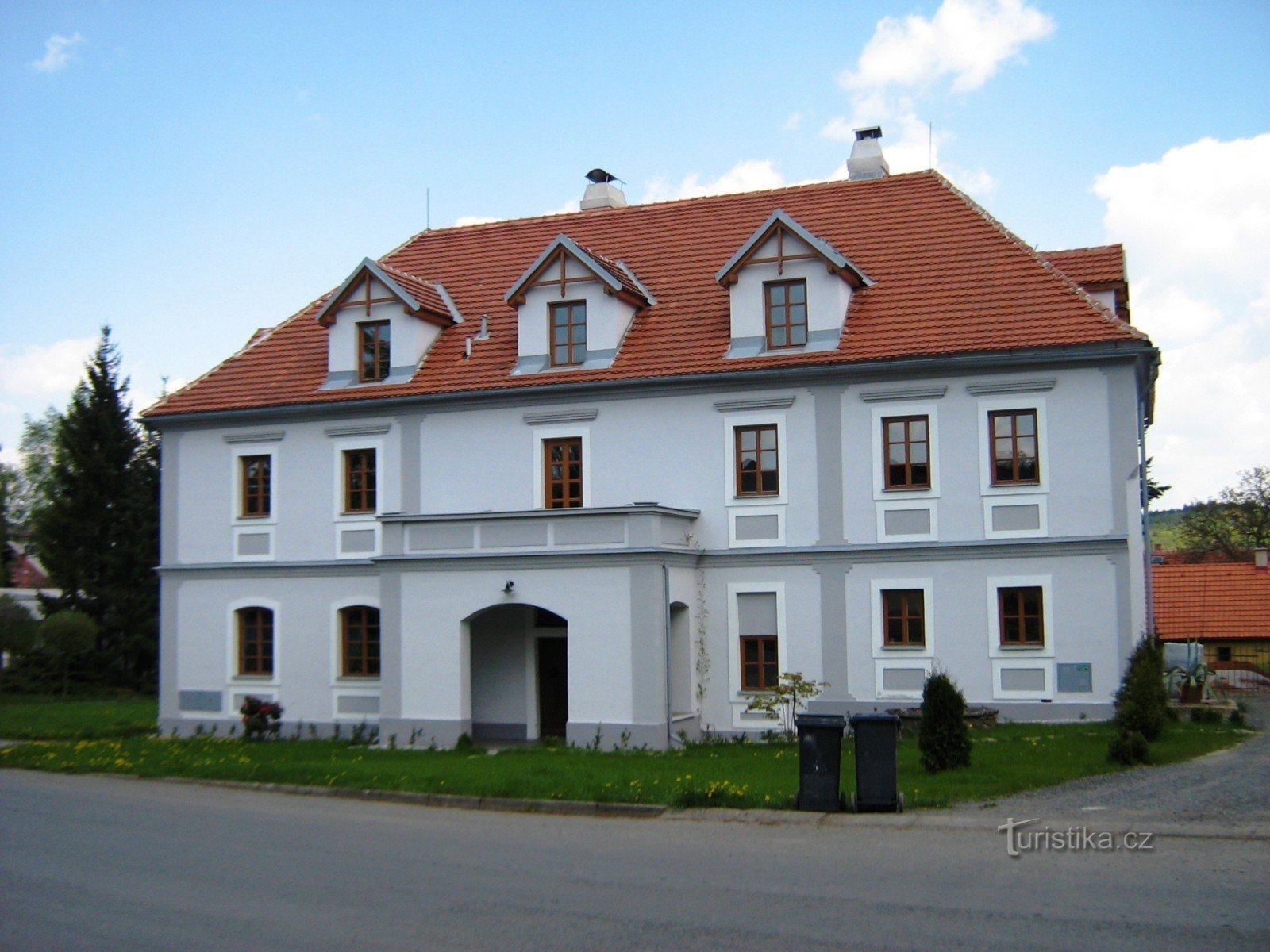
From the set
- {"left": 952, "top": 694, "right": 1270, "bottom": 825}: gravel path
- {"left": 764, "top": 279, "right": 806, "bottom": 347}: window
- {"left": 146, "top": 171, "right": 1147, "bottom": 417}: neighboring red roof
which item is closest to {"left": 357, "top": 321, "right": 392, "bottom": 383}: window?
{"left": 146, "top": 171, "right": 1147, "bottom": 417}: neighboring red roof

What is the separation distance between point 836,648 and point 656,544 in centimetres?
394

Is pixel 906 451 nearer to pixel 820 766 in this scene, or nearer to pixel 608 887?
pixel 820 766

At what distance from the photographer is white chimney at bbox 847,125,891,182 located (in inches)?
1150

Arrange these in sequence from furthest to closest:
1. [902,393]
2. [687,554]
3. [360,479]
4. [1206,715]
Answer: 1. [360,479]
2. [687,554]
3. [902,393]
4. [1206,715]

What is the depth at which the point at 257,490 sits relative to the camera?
91.2ft

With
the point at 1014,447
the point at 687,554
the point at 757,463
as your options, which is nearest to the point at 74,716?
the point at 687,554

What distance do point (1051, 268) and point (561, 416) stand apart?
31.7 feet

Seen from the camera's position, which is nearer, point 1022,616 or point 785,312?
point 1022,616

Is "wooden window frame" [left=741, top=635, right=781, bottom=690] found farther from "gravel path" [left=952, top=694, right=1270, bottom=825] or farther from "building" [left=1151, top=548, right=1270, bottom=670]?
"building" [left=1151, top=548, right=1270, bottom=670]

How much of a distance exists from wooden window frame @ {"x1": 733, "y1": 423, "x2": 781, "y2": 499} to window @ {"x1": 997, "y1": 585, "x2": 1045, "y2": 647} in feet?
15.0

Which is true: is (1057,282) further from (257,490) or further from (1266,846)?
(257,490)

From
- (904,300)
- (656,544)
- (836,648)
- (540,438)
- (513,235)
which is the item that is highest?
(513,235)

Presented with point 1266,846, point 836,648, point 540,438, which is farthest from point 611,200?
point 1266,846

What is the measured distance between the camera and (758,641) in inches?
947
